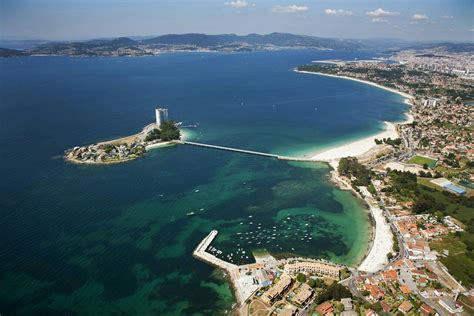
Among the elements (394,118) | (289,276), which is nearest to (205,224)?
(289,276)

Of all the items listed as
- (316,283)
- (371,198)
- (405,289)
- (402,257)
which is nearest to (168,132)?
(371,198)

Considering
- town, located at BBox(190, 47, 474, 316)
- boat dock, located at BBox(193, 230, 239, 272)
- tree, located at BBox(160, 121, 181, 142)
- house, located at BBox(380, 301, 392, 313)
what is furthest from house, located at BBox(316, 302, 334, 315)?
tree, located at BBox(160, 121, 181, 142)

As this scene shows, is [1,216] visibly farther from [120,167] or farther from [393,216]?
[393,216]

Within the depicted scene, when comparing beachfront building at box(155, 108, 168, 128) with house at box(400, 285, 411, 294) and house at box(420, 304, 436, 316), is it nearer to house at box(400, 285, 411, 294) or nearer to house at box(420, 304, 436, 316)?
house at box(400, 285, 411, 294)

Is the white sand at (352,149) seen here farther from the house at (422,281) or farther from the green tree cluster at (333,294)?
the green tree cluster at (333,294)

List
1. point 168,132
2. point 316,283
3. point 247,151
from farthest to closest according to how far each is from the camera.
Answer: point 168,132 < point 247,151 < point 316,283

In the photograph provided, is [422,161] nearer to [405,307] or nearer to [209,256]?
[405,307]

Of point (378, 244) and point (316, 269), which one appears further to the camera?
point (378, 244)
